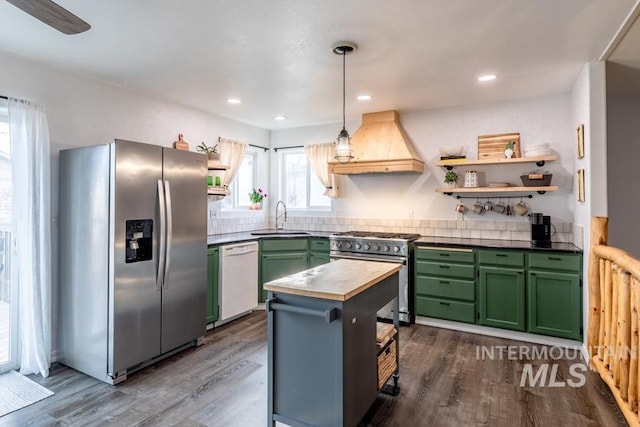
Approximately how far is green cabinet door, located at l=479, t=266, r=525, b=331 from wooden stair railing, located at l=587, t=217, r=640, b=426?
3.53 ft

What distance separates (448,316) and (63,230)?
379 centimetres

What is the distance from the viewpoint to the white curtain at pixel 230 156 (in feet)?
15.9

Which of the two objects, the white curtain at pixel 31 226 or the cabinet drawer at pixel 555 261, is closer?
the white curtain at pixel 31 226

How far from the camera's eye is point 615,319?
2066mm

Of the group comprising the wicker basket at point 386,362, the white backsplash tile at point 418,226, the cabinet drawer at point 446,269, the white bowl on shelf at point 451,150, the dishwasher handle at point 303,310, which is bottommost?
the wicker basket at point 386,362

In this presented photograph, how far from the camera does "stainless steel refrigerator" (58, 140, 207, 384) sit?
2797 mm

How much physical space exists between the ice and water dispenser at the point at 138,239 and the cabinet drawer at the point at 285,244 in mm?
1728

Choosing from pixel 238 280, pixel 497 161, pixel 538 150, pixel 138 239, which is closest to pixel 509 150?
pixel 497 161

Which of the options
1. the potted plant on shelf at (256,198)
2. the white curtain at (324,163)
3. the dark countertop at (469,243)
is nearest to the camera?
the dark countertop at (469,243)

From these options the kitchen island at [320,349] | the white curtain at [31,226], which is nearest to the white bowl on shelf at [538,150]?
the kitchen island at [320,349]

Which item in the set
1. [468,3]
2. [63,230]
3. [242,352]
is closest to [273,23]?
[468,3]

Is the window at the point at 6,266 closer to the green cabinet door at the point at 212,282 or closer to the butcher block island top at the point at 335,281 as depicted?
the green cabinet door at the point at 212,282

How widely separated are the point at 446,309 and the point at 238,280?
234 cm

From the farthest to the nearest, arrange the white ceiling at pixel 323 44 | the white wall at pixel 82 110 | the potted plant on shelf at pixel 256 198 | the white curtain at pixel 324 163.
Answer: the potted plant on shelf at pixel 256 198
the white curtain at pixel 324 163
the white wall at pixel 82 110
the white ceiling at pixel 323 44
